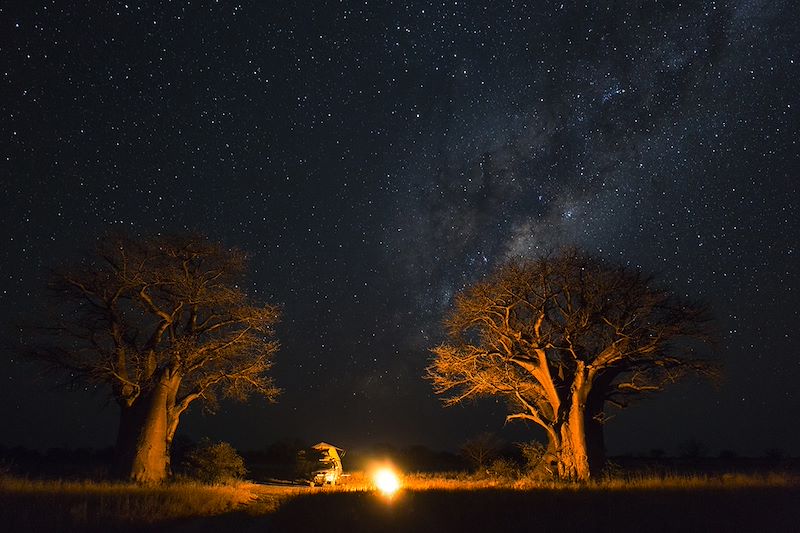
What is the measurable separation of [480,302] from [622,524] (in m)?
17.3

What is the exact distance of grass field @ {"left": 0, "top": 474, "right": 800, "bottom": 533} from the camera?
12.4 meters

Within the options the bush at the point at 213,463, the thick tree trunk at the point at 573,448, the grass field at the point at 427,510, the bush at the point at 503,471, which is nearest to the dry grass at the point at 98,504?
the grass field at the point at 427,510

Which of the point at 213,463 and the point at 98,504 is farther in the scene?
the point at 213,463

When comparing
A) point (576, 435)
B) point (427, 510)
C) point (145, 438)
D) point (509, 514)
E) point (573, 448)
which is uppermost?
point (145, 438)

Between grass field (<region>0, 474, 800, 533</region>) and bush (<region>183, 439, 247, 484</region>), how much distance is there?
9.94 metres

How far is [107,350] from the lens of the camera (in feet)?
87.6

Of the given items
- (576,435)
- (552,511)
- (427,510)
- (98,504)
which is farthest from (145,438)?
(552,511)

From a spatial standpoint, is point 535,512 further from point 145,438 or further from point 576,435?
point 145,438

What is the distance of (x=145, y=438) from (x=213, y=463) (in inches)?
171

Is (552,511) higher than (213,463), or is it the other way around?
(213,463)

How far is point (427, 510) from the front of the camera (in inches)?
550

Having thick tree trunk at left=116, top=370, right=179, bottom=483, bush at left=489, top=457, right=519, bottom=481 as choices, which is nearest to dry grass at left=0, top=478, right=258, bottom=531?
thick tree trunk at left=116, top=370, right=179, bottom=483

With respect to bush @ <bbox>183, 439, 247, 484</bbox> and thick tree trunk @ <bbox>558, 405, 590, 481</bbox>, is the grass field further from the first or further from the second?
bush @ <bbox>183, 439, 247, 484</bbox>

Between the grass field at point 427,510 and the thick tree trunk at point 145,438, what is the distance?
6394 millimetres
